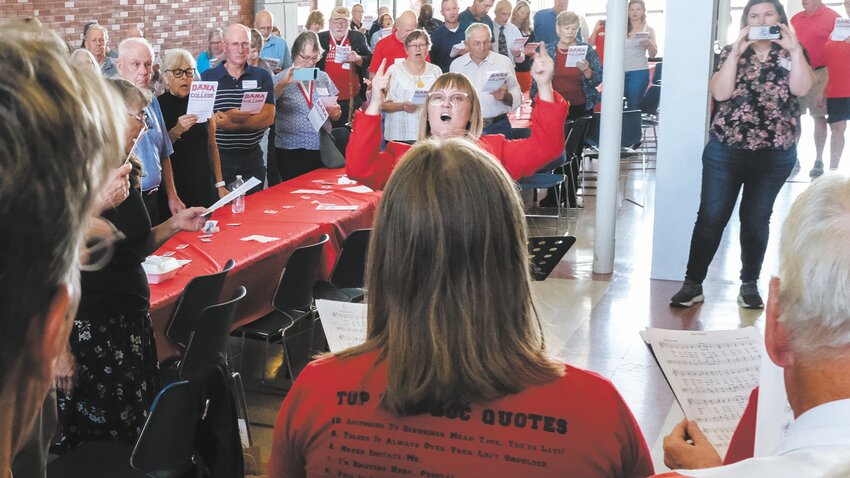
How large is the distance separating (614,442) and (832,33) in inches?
258

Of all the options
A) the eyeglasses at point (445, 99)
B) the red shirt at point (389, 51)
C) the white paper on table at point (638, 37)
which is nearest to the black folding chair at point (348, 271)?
the eyeglasses at point (445, 99)

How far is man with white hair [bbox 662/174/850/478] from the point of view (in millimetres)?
1141

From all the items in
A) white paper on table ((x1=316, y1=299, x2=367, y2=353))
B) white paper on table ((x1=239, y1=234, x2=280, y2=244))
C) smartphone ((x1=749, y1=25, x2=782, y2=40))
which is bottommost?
white paper on table ((x1=239, y1=234, x2=280, y2=244))

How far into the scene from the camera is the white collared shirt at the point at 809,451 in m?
1.03

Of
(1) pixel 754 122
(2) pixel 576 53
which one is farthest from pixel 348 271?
(2) pixel 576 53

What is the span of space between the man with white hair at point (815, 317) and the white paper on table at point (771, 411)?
0.29 meters

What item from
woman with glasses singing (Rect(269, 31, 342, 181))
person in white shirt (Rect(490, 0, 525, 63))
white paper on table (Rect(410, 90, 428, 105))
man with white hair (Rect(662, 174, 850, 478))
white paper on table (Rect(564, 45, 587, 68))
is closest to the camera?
man with white hair (Rect(662, 174, 850, 478))

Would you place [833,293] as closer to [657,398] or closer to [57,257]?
[57,257]

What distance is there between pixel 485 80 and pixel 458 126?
3631mm

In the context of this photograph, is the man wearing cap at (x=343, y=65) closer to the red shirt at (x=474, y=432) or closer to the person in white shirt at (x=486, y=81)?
the person in white shirt at (x=486, y=81)

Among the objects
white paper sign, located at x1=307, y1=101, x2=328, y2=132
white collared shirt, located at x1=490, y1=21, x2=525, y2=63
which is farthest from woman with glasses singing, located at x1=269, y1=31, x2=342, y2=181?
white collared shirt, located at x1=490, y1=21, x2=525, y2=63

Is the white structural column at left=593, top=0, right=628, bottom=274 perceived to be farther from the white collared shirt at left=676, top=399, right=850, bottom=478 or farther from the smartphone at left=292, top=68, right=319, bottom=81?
the white collared shirt at left=676, top=399, right=850, bottom=478

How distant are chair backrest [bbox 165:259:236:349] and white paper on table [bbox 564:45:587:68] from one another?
5.54 meters

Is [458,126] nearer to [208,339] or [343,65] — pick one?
[208,339]
